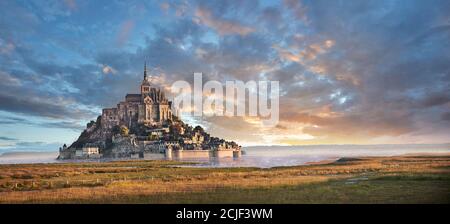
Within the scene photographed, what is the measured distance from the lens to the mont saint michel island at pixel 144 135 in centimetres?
15612

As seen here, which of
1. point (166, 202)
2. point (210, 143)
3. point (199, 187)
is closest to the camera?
point (166, 202)

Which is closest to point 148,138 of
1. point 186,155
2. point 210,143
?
point 186,155

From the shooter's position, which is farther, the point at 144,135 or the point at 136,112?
the point at 136,112

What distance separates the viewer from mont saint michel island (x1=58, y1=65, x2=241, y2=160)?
156 metres

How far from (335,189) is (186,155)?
5120 inches

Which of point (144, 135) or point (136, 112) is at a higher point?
point (136, 112)

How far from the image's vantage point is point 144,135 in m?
168

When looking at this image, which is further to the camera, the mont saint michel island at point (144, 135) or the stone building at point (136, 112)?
the stone building at point (136, 112)

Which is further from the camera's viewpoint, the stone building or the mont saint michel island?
the stone building
